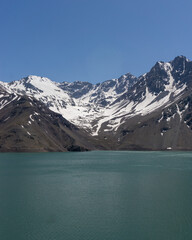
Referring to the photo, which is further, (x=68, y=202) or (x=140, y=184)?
(x=140, y=184)

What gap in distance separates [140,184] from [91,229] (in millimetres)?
49580

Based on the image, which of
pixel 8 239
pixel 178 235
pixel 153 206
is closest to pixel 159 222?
pixel 178 235

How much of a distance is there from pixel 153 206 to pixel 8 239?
118 feet

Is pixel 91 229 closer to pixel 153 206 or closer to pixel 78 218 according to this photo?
pixel 78 218

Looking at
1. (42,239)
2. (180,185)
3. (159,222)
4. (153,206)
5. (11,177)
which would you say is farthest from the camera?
(11,177)

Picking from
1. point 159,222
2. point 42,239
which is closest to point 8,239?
point 42,239

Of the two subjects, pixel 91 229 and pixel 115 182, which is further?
pixel 115 182

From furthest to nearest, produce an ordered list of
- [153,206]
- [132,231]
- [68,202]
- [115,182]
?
[115,182] → [68,202] → [153,206] → [132,231]

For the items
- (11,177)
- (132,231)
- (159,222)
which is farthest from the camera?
(11,177)

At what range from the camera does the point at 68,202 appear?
240 ft

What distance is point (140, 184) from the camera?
99.4m

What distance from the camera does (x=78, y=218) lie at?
196 feet

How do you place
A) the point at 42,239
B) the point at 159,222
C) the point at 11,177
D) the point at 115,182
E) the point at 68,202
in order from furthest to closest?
the point at 11,177, the point at 115,182, the point at 68,202, the point at 159,222, the point at 42,239

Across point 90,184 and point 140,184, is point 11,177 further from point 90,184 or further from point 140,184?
point 140,184
